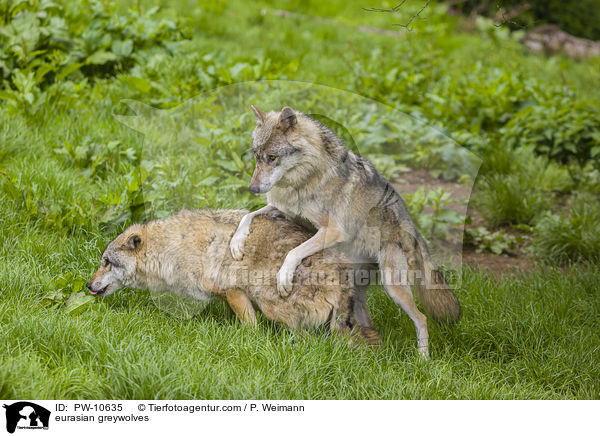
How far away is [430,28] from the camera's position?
40.0 ft

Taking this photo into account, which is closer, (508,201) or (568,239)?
(568,239)

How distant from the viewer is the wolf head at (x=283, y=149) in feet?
14.0

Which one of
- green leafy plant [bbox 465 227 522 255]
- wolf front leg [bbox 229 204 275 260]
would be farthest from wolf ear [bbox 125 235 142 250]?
green leafy plant [bbox 465 227 522 255]

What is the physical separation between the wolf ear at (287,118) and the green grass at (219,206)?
153 centimetres

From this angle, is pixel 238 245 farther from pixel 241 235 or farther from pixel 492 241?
pixel 492 241

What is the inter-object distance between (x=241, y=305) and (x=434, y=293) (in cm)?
155

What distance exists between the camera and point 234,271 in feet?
15.5

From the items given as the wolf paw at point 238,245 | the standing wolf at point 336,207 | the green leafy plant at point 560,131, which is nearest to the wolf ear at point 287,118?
the standing wolf at point 336,207

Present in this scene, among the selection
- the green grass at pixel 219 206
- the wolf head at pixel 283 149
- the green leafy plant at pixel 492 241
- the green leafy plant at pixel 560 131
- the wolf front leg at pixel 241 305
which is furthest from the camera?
the green leafy plant at pixel 560 131

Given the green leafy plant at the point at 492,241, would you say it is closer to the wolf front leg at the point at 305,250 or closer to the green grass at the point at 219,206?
the green grass at the point at 219,206

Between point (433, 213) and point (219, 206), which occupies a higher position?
point (219, 206)
